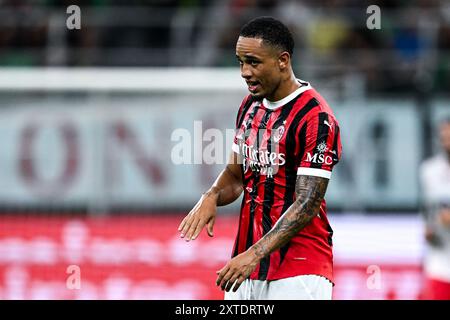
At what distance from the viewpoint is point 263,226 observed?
5676mm

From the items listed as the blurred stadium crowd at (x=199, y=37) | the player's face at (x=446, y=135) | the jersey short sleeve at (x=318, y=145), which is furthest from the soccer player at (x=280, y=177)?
the blurred stadium crowd at (x=199, y=37)

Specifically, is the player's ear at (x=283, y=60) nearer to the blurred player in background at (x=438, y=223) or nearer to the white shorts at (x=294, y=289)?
the white shorts at (x=294, y=289)

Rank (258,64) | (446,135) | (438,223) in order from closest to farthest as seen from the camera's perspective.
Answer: (258,64), (446,135), (438,223)

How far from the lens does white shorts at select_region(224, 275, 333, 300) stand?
18.1 ft

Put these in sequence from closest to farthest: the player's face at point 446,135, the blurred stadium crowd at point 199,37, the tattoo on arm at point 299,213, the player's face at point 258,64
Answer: the tattoo on arm at point 299,213, the player's face at point 258,64, the player's face at point 446,135, the blurred stadium crowd at point 199,37

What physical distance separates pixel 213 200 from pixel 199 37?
6485 millimetres

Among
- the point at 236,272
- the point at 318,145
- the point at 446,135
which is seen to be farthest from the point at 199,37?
the point at 236,272

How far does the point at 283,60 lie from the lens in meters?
5.55

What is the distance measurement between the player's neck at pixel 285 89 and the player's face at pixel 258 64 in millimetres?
→ 61

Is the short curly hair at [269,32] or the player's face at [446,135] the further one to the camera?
the player's face at [446,135]

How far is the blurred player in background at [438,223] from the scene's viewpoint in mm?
8789

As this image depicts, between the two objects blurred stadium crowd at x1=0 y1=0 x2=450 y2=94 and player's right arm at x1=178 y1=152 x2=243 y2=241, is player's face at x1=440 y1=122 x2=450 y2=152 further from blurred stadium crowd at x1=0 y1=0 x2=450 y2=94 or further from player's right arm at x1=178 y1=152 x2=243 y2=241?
player's right arm at x1=178 y1=152 x2=243 y2=241

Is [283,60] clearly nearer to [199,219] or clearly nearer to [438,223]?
[199,219]

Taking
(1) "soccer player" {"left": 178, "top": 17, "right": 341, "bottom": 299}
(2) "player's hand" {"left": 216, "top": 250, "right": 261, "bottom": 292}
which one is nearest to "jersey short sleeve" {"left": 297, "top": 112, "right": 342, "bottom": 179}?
(1) "soccer player" {"left": 178, "top": 17, "right": 341, "bottom": 299}
